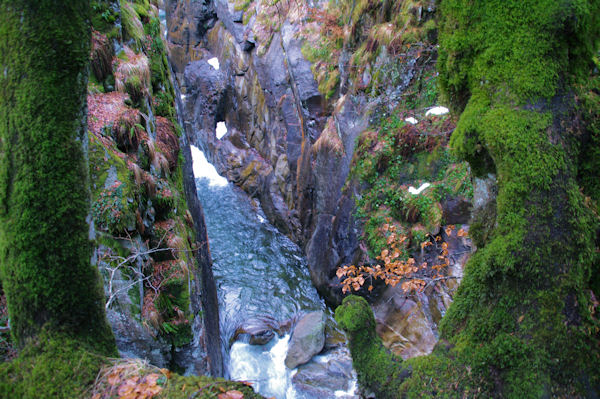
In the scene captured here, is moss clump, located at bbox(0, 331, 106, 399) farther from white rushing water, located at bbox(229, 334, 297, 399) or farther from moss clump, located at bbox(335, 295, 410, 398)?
white rushing water, located at bbox(229, 334, 297, 399)

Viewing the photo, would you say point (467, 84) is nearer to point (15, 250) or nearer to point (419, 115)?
point (15, 250)

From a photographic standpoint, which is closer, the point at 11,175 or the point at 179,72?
the point at 11,175

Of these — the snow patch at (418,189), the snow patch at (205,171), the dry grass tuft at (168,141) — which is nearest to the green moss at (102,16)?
the dry grass tuft at (168,141)

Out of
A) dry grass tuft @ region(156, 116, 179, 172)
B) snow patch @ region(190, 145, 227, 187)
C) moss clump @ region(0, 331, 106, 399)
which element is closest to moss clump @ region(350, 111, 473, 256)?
dry grass tuft @ region(156, 116, 179, 172)

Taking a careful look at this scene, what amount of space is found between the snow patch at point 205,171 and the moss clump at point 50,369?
16.5 m

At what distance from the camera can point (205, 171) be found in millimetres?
19719

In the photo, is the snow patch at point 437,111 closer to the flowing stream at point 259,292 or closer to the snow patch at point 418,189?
the snow patch at point 418,189

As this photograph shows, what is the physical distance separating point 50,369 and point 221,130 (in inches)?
763

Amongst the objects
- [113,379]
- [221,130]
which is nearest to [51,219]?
[113,379]

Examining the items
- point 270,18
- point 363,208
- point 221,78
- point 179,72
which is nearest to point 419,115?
point 363,208

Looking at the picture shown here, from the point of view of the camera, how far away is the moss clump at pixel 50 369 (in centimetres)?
198

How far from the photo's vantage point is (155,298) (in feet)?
17.5

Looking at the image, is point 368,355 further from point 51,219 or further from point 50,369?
point 51,219

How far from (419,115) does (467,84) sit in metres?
6.83
